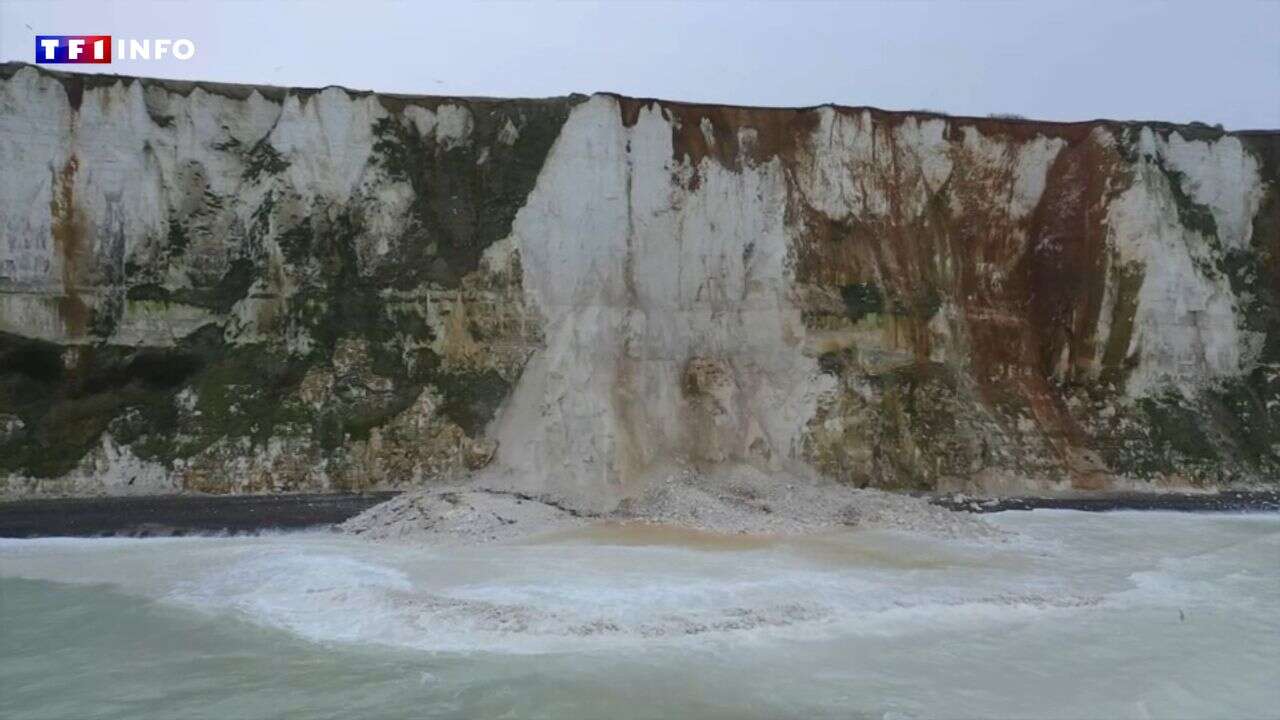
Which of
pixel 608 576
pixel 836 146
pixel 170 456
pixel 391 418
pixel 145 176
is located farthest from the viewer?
pixel 836 146

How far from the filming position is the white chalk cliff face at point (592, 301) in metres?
17.5

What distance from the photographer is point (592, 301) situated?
19.5 metres

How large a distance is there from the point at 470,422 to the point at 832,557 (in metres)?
8.09

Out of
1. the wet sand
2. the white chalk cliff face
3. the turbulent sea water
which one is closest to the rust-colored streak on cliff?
the white chalk cliff face

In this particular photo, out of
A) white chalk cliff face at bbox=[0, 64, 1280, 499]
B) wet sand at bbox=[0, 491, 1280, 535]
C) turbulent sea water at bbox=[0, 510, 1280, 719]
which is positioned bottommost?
turbulent sea water at bbox=[0, 510, 1280, 719]

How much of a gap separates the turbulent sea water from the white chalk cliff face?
3.83 m

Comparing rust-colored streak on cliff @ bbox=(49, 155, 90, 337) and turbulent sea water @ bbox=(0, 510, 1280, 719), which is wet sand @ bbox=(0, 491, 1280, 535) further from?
rust-colored streak on cliff @ bbox=(49, 155, 90, 337)

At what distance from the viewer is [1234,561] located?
13.2 m

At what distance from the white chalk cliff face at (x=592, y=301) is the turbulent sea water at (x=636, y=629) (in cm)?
383

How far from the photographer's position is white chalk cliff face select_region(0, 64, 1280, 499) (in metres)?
17.5

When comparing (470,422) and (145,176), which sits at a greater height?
(145,176)

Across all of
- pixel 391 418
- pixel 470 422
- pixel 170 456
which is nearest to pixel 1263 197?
pixel 470 422

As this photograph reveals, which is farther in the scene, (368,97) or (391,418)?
(368,97)

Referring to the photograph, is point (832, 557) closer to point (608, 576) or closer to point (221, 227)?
point (608, 576)
